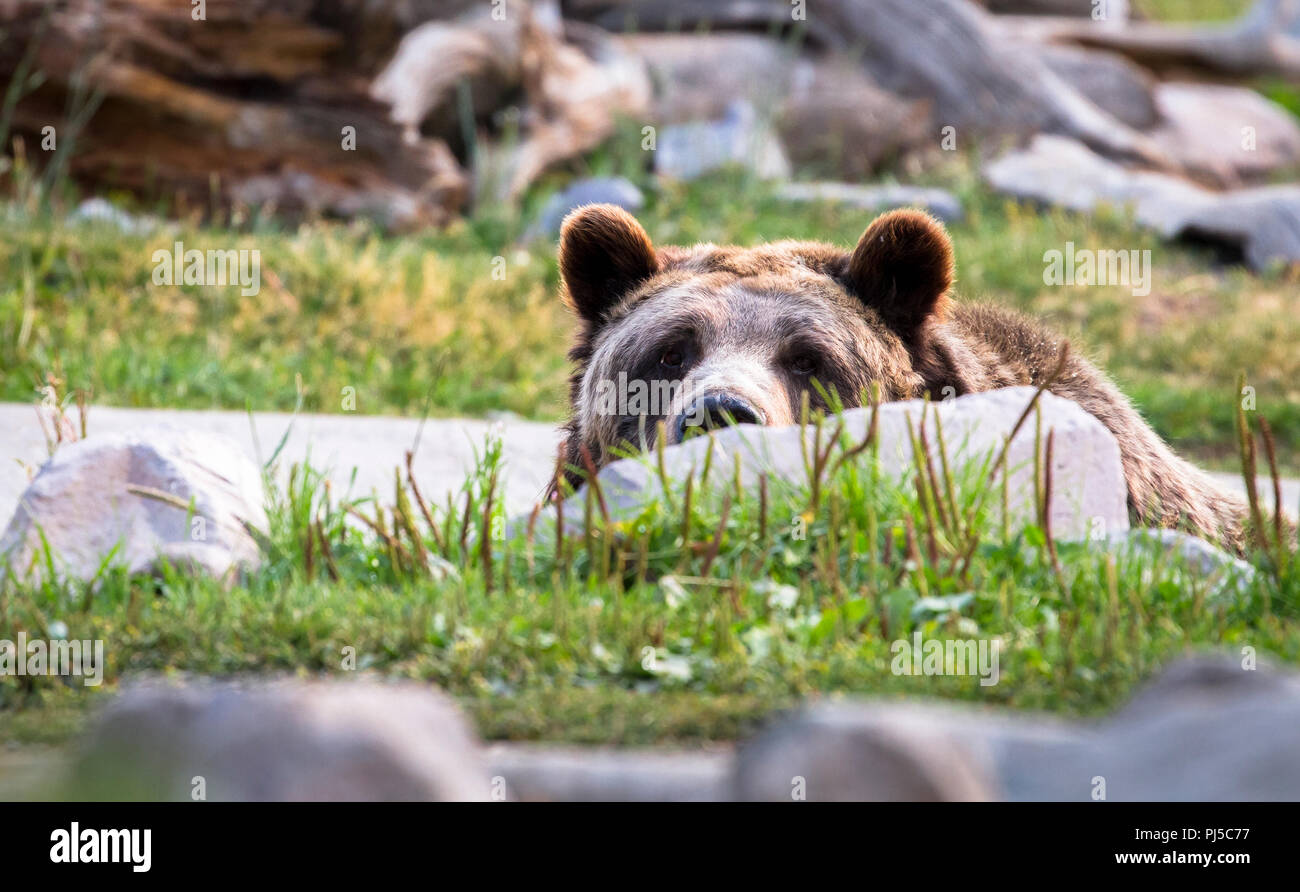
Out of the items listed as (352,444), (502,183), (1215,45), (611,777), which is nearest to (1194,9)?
(1215,45)

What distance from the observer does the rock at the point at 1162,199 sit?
1370 centimetres

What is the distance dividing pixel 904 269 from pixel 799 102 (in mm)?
11461

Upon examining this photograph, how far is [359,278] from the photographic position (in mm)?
10289

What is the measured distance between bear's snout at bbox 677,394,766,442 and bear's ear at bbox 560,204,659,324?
42.7 inches

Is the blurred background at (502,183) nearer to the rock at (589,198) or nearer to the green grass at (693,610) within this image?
the rock at (589,198)

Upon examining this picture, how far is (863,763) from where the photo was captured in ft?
7.59

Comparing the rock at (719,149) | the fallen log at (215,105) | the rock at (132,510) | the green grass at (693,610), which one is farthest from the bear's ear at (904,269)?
the rock at (719,149)

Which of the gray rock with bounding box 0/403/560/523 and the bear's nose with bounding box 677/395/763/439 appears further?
the gray rock with bounding box 0/403/560/523

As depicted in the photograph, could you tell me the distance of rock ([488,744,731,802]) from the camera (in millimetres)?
2641

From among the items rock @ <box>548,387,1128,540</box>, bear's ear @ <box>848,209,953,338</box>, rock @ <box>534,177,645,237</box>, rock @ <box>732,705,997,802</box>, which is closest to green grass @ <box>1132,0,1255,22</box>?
rock @ <box>534,177,645,237</box>

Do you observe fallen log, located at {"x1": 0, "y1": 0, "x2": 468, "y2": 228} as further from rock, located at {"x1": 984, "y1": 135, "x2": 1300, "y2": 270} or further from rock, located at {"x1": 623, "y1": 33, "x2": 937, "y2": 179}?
rock, located at {"x1": 984, "y1": 135, "x2": 1300, "y2": 270}

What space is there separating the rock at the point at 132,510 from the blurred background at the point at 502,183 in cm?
356

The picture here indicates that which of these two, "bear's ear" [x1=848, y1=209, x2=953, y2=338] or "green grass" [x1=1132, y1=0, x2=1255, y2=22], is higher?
"green grass" [x1=1132, y1=0, x2=1255, y2=22]
